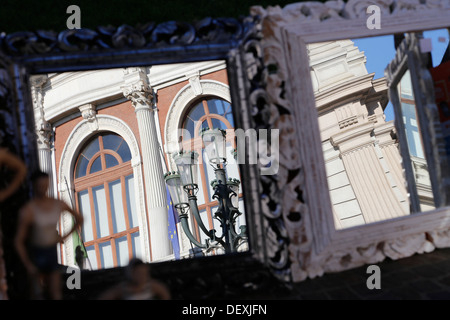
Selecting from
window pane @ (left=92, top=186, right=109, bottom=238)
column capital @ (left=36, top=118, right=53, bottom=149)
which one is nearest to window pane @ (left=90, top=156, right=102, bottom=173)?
window pane @ (left=92, top=186, right=109, bottom=238)

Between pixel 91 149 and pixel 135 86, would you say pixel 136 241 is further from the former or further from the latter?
pixel 135 86

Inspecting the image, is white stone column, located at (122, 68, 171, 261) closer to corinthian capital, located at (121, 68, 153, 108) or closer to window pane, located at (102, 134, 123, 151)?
corinthian capital, located at (121, 68, 153, 108)

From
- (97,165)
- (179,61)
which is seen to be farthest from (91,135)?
(179,61)

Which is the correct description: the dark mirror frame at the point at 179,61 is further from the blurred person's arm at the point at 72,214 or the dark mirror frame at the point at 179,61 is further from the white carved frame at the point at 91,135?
the white carved frame at the point at 91,135

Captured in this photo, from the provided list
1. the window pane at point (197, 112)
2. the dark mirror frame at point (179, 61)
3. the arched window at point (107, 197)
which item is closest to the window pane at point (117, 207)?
the arched window at point (107, 197)

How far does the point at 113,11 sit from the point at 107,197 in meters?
5.65

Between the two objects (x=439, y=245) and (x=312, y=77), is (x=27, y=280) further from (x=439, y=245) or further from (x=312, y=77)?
(x=439, y=245)

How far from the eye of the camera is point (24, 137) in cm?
341

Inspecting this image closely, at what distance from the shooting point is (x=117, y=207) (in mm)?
9766

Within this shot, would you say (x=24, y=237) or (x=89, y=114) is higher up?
(x=89, y=114)

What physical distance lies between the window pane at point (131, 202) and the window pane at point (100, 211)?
20.6 inches

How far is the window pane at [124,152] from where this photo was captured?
10.9 metres

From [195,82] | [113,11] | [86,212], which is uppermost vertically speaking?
[195,82]

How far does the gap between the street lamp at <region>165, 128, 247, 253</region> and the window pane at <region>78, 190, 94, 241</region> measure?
2633 mm
